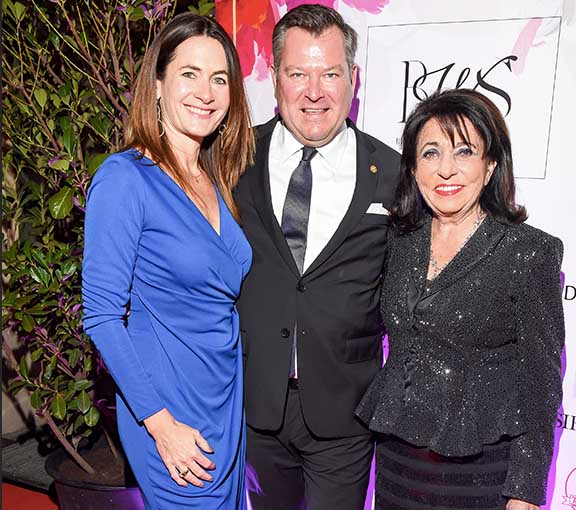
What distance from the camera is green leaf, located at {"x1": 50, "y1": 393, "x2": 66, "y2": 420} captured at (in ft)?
7.88

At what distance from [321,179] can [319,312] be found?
0.42 m

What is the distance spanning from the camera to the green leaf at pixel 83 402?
2396 millimetres

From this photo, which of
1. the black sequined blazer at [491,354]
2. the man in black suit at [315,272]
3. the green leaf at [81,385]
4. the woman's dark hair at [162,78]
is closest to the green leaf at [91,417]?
the green leaf at [81,385]

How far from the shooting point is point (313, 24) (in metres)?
1.85

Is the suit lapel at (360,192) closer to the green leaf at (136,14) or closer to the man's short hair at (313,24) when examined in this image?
the man's short hair at (313,24)

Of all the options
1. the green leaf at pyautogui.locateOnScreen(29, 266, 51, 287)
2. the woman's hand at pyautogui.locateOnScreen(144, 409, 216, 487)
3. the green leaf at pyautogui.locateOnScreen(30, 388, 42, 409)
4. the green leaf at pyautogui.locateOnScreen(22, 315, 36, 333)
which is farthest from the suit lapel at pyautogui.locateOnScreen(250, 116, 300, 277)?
the green leaf at pyautogui.locateOnScreen(30, 388, 42, 409)

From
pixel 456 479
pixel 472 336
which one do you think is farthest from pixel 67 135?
pixel 456 479

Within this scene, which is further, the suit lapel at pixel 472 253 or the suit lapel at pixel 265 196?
the suit lapel at pixel 265 196

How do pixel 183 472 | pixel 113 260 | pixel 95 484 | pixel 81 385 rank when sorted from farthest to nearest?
pixel 95 484 < pixel 81 385 < pixel 183 472 < pixel 113 260

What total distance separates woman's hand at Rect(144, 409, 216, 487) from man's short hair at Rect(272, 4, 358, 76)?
112 cm

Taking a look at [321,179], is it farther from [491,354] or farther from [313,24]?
[491,354]

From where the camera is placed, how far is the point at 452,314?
154cm

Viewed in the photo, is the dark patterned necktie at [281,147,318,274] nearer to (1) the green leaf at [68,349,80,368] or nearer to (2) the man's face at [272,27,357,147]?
(2) the man's face at [272,27,357,147]

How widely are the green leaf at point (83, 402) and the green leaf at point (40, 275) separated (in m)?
0.47
